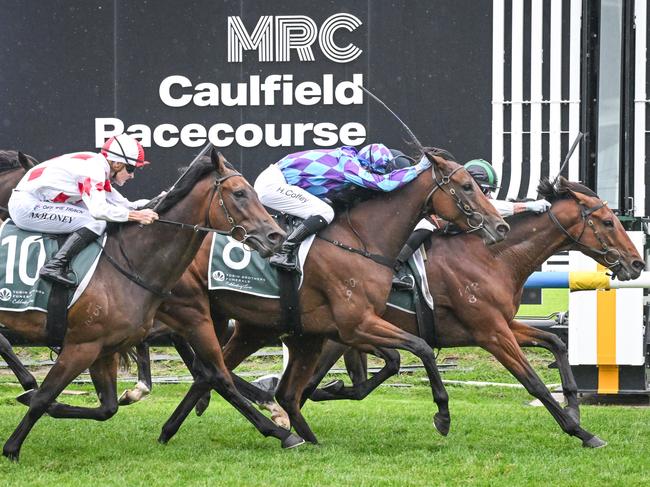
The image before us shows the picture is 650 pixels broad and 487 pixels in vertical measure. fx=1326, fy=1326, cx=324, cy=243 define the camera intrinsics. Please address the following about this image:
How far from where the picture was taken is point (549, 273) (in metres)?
9.62

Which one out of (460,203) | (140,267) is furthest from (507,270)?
(140,267)

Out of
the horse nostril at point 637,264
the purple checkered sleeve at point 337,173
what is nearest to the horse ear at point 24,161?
the purple checkered sleeve at point 337,173

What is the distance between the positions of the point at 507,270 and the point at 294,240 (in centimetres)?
135

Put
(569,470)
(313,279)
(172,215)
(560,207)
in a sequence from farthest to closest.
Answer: (560,207) < (313,279) < (172,215) < (569,470)

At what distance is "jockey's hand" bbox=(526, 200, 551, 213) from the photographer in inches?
313

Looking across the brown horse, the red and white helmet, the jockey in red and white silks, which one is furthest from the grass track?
the red and white helmet

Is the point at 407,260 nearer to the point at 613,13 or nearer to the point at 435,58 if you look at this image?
the point at 613,13

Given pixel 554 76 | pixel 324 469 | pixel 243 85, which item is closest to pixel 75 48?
pixel 243 85

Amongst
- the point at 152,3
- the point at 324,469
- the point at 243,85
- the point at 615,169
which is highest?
the point at 152,3

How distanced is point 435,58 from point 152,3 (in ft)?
7.90

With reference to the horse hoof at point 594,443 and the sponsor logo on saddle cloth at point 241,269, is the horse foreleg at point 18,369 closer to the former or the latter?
the sponsor logo on saddle cloth at point 241,269

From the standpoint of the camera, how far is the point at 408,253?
7.77 meters

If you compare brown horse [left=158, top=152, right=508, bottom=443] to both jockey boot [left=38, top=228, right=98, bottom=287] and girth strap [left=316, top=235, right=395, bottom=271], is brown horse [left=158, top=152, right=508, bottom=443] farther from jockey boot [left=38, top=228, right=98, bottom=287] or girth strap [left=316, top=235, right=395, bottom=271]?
jockey boot [left=38, top=228, right=98, bottom=287]

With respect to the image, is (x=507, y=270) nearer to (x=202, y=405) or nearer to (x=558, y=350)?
(x=558, y=350)
